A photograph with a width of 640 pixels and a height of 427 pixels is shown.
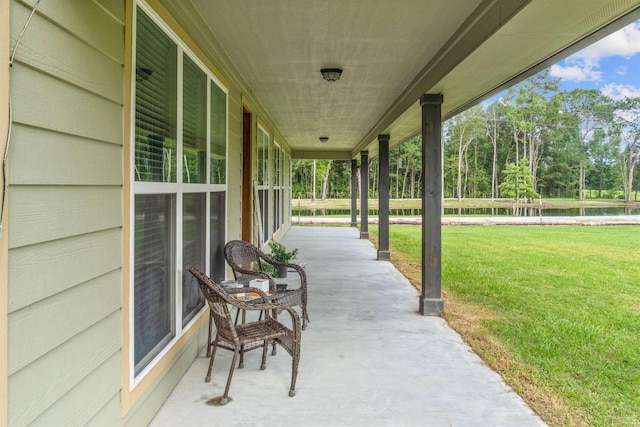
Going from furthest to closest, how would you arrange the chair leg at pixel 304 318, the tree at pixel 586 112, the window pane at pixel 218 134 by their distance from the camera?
the tree at pixel 586 112, the chair leg at pixel 304 318, the window pane at pixel 218 134

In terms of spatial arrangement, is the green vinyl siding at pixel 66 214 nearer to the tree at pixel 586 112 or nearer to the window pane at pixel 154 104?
the window pane at pixel 154 104

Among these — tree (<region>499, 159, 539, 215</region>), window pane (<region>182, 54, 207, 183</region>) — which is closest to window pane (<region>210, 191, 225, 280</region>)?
window pane (<region>182, 54, 207, 183</region>)

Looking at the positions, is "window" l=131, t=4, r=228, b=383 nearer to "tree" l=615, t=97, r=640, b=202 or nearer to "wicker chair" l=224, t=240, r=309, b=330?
"wicker chair" l=224, t=240, r=309, b=330

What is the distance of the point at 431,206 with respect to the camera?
4.59 meters

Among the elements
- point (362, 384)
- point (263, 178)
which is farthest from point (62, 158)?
point (263, 178)

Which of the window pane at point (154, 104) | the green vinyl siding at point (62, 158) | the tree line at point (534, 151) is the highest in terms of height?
the tree line at point (534, 151)

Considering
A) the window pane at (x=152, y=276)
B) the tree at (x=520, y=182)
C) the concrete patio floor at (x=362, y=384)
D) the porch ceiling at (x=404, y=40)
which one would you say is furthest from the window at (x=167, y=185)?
the tree at (x=520, y=182)

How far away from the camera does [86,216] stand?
1.58 meters

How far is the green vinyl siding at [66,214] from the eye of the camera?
121cm

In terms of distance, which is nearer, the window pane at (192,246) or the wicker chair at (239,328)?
the wicker chair at (239,328)

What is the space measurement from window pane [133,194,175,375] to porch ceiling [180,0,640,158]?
1497 mm

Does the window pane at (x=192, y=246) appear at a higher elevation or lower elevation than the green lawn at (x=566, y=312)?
higher

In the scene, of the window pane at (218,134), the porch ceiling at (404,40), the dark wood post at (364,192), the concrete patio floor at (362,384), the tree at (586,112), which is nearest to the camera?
the concrete patio floor at (362,384)

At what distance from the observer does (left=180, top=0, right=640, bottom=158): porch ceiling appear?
249 cm
